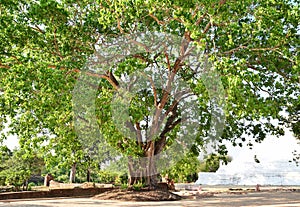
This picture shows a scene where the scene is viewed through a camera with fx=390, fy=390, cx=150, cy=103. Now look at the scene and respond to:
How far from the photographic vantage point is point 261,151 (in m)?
54.2

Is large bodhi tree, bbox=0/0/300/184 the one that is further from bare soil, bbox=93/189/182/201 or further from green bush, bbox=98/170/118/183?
green bush, bbox=98/170/118/183

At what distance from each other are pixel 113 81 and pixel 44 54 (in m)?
3.56

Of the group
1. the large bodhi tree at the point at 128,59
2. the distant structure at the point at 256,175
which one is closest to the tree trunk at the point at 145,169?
the large bodhi tree at the point at 128,59

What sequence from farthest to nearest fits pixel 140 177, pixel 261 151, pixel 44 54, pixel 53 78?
pixel 261 151 → pixel 140 177 → pixel 44 54 → pixel 53 78

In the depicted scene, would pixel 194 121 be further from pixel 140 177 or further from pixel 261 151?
pixel 261 151

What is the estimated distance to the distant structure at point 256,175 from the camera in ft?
154

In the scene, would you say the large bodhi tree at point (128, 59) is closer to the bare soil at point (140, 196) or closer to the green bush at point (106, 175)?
the bare soil at point (140, 196)

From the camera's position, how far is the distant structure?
1850 inches

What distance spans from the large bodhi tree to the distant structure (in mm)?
28035

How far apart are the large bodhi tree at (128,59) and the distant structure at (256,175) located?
28035mm

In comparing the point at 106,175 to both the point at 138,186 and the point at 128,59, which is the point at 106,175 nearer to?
the point at 138,186

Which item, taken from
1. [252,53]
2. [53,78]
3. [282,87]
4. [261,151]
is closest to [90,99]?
[53,78]

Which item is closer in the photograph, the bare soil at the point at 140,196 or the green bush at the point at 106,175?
the bare soil at the point at 140,196

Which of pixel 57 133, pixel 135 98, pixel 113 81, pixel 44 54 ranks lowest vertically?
pixel 57 133
